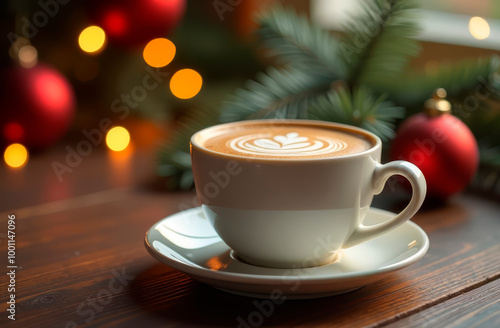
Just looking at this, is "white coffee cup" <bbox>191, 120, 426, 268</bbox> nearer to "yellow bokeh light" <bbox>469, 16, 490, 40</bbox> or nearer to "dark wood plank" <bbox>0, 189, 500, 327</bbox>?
"dark wood plank" <bbox>0, 189, 500, 327</bbox>

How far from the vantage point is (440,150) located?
0.78 meters

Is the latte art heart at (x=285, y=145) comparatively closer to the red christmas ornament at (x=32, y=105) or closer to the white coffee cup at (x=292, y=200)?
the white coffee cup at (x=292, y=200)

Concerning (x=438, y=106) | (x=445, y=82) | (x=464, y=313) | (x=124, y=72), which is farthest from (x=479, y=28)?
(x=464, y=313)

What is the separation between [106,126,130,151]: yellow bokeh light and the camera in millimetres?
1052

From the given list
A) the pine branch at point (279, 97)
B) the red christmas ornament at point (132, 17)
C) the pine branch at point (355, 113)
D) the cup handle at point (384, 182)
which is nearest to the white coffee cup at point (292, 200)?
the cup handle at point (384, 182)

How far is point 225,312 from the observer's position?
50 centimetres

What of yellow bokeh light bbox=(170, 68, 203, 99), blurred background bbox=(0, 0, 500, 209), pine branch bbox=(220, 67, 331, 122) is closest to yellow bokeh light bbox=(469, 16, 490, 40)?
blurred background bbox=(0, 0, 500, 209)

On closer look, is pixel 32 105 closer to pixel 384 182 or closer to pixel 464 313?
pixel 384 182

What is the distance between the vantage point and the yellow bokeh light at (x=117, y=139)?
1.05m

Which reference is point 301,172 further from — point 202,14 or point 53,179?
point 202,14

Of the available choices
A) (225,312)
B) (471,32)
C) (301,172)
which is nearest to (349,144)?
(301,172)

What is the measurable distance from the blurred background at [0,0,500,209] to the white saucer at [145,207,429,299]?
231 millimetres

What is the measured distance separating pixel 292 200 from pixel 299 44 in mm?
483

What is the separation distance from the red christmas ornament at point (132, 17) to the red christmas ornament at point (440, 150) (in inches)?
17.1
